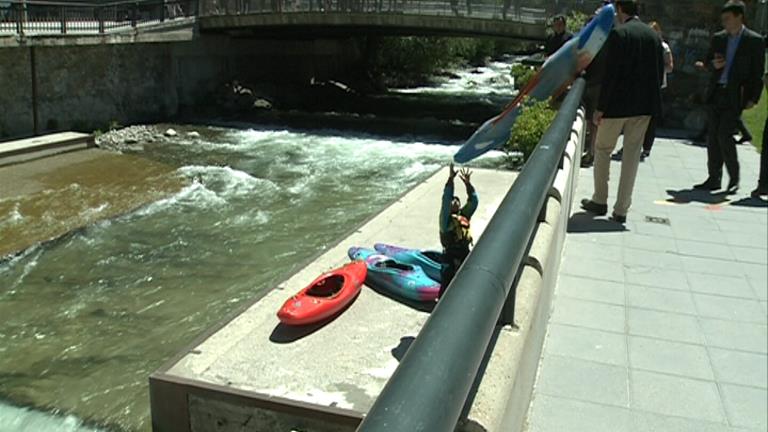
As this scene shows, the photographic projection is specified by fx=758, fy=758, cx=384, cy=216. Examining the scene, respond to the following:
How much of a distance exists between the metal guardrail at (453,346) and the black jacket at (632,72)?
189 inches

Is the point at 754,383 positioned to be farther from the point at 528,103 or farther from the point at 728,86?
the point at 528,103

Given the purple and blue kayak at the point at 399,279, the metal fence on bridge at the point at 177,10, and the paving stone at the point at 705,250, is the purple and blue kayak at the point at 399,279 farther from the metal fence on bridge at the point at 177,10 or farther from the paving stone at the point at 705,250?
the metal fence on bridge at the point at 177,10

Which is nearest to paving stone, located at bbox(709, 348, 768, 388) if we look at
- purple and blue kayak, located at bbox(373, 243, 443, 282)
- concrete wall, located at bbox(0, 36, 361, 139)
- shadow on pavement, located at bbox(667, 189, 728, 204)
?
purple and blue kayak, located at bbox(373, 243, 443, 282)

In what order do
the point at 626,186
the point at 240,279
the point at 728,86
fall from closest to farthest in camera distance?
the point at 626,186 → the point at 728,86 → the point at 240,279

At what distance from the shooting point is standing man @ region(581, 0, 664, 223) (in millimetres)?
6598

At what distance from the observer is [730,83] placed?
848cm

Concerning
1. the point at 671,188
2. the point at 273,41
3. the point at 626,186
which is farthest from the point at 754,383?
the point at 273,41

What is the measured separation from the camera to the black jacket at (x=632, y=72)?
6578 mm

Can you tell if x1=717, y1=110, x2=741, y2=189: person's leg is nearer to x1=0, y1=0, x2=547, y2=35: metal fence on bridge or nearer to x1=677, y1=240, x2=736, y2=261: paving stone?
x1=677, y1=240, x2=736, y2=261: paving stone

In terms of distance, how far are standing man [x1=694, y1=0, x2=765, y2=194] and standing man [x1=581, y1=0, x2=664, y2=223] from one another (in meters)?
2.07

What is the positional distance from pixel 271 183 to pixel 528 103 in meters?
6.36

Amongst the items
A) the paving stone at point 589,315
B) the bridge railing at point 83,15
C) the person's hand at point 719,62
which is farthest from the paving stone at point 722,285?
the bridge railing at point 83,15

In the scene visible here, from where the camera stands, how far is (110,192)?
47.1 ft

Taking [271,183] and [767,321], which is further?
[271,183]
